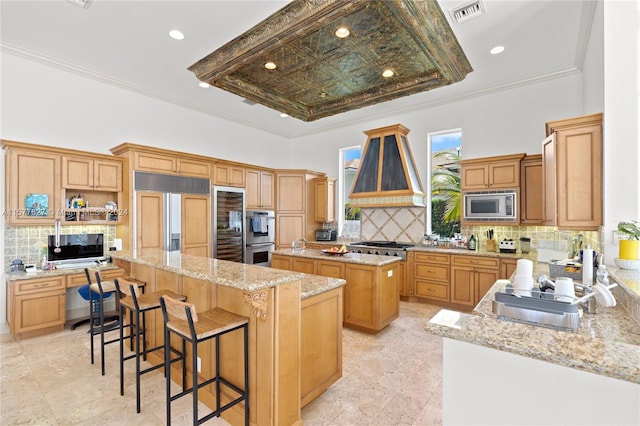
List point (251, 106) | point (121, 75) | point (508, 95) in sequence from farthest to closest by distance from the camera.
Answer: point (251, 106) → point (508, 95) → point (121, 75)

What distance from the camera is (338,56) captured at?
2.81 metres

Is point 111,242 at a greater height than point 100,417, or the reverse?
point 111,242

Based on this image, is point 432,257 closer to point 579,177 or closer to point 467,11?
point 579,177

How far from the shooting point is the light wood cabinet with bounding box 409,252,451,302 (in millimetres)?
4676

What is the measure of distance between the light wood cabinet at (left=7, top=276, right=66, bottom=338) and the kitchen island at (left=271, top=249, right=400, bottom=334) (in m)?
3.20

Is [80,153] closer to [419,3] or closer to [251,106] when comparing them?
[251,106]

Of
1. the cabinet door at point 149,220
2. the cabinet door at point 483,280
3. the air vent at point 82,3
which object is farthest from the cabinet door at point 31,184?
the cabinet door at point 483,280

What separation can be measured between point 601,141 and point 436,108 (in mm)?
3121

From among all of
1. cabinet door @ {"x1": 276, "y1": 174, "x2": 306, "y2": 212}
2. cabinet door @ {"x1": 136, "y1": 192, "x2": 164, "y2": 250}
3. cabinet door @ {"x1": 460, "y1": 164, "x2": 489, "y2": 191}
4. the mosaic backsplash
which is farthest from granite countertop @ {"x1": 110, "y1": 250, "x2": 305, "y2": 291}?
cabinet door @ {"x1": 276, "y1": 174, "x2": 306, "y2": 212}

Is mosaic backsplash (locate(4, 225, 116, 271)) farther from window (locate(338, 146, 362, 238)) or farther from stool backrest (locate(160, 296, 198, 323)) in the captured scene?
window (locate(338, 146, 362, 238))

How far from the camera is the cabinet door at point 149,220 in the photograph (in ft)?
14.2

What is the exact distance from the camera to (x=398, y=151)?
5.20 meters

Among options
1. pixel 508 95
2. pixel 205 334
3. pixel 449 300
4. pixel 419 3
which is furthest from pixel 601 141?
pixel 205 334

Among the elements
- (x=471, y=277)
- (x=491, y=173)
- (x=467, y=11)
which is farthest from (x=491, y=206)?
(x=467, y=11)
